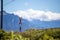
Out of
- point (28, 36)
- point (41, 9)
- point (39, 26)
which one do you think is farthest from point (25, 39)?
point (41, 9)

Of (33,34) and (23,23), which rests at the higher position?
(23,23)

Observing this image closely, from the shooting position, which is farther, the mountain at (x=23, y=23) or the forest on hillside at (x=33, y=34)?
the mountain at (x=23, y=23)

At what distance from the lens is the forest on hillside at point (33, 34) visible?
178 inches

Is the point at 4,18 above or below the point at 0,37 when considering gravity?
above

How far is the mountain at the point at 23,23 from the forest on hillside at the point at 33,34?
10 centimetres

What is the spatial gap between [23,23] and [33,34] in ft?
1.21

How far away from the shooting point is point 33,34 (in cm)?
Result: 467

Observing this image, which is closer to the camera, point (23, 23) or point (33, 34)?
point (33, 34)

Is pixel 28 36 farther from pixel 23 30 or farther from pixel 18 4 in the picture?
pixel 18 4

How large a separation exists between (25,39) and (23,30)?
334 millimetres

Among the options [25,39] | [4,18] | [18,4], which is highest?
[18,4]

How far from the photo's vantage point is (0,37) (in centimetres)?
474

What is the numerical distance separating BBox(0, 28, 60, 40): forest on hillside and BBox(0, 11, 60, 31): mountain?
0.10m

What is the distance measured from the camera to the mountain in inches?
184
